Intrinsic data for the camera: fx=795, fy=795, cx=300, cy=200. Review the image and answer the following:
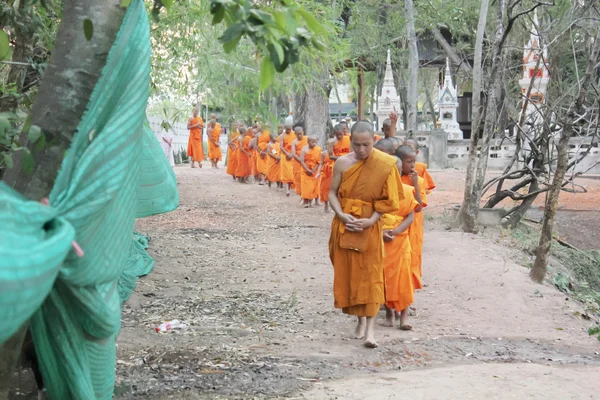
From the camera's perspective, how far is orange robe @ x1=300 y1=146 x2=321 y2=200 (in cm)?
1603

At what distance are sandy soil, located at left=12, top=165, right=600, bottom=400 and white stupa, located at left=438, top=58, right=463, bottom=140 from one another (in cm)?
1798

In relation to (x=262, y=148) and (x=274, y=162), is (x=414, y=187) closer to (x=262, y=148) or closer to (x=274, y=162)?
(x=274, y=162)

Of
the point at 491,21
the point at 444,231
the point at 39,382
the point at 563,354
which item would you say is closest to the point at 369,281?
the point at 563,354

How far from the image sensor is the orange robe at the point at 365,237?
630cm

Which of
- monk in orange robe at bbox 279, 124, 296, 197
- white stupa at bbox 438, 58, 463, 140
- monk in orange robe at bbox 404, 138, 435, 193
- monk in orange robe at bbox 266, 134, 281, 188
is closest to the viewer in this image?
monk in orange robe at bbox 404, 138, 435, 193

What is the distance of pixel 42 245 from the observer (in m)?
2.26

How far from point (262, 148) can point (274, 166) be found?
1.70 m

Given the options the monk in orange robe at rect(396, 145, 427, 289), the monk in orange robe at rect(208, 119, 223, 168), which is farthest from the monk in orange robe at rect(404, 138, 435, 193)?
the monk in orange robe at rect(208, 119, 223, 168)

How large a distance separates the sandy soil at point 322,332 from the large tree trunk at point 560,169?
246 mm

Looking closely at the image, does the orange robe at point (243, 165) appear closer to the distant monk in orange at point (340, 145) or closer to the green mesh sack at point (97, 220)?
the distant monk in orange at point (340, 145)

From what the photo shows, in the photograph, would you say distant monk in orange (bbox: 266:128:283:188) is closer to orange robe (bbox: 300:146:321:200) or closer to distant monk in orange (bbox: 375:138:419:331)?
orange robe (bbox: 300:146:321:200)

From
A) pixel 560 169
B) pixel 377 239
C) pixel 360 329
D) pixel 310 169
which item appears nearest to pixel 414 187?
pixel 377 239

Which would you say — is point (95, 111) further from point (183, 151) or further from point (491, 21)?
point (183, 151)

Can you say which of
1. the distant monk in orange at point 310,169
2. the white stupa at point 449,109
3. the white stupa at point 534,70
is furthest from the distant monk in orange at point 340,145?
the white stupa at point 449,109
